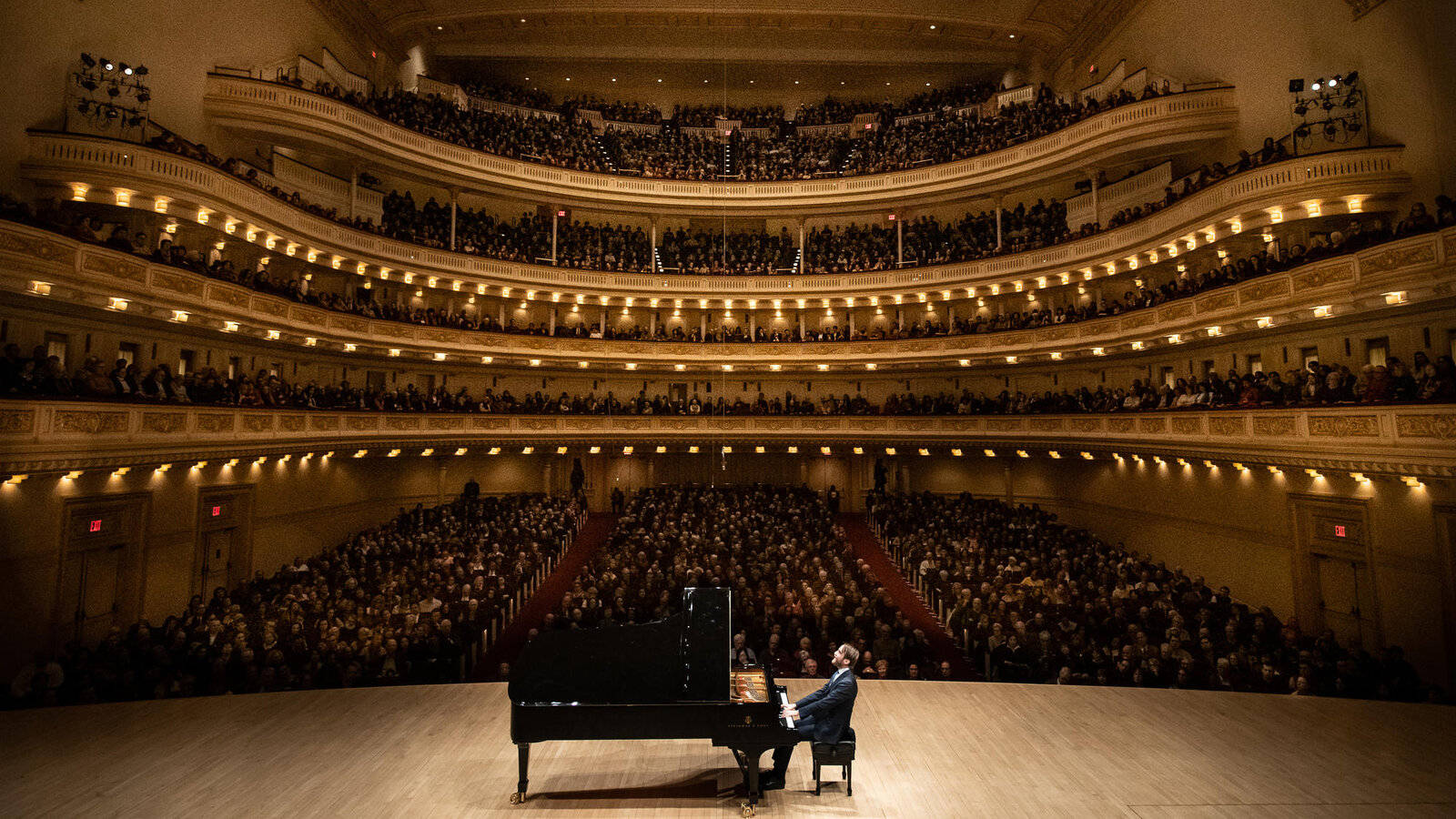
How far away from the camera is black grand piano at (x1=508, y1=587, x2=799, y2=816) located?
18.1 ft

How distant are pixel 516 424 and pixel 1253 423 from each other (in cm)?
1897

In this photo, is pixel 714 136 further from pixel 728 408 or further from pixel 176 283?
pixel 176 283

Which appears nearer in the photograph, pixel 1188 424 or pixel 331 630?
pixel 331 630

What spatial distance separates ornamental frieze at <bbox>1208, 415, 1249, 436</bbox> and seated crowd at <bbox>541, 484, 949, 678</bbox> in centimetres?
708

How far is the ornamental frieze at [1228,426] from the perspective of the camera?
40.4 ft

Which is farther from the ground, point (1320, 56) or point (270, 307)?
point (1320, 56)

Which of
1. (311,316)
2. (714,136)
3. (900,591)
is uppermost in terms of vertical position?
(714,136)

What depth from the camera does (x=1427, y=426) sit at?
9.02 metres

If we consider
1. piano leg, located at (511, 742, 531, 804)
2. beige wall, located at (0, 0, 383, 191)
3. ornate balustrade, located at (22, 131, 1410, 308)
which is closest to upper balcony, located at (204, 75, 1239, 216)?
beige wall, located at (0, 0, 383, 191)

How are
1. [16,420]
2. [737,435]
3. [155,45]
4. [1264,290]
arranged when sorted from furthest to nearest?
[737,435], [155,45], [1264,290], [16,420]

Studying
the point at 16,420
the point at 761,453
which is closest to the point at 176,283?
the point at 16,420

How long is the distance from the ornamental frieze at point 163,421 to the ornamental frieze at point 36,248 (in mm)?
2507

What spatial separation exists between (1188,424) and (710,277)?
1543 centimetres

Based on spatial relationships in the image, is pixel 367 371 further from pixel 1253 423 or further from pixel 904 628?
pixel 1253 423
